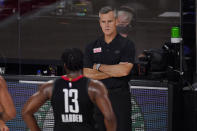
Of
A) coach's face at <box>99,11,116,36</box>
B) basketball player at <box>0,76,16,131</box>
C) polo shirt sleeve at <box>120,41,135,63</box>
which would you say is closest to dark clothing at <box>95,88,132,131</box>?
polo shirt sleeve at <box>120,41,135,63</box>

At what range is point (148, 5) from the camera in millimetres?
8062

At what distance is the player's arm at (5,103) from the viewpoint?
5102mm

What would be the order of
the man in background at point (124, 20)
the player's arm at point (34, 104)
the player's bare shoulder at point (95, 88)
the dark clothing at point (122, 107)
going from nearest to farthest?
1. the player's bare shoulder at point (95, 88)
2. the player's arm at point (34, 104)
3. the dark clothing at point (122, 107)
4. the man in background at point (124, 20)

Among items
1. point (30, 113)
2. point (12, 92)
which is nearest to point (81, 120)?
point (30, 113)

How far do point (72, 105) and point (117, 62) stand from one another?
1.78 meters

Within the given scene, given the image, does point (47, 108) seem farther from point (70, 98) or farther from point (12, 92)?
point (70, 98)

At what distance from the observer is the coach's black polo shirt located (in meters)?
6.37

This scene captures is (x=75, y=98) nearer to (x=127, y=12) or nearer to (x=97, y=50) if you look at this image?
(x=97, y=50)

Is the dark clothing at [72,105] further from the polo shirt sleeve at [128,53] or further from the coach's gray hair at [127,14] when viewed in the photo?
the coach's gray hair at [127,14]

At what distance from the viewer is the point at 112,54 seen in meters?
6.41

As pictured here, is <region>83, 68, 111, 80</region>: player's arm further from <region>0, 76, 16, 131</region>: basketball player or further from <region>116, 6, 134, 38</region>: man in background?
<region>0, 76, 16, 131</region>: basketball player

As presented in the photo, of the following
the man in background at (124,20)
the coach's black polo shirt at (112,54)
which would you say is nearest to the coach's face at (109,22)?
the coach's black polo shirt at (112,54)

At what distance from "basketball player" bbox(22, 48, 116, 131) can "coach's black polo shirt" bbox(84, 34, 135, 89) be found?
156cm

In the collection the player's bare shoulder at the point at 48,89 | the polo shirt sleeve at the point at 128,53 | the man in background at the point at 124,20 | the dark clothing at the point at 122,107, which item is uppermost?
the man in background at the point at 124,20
